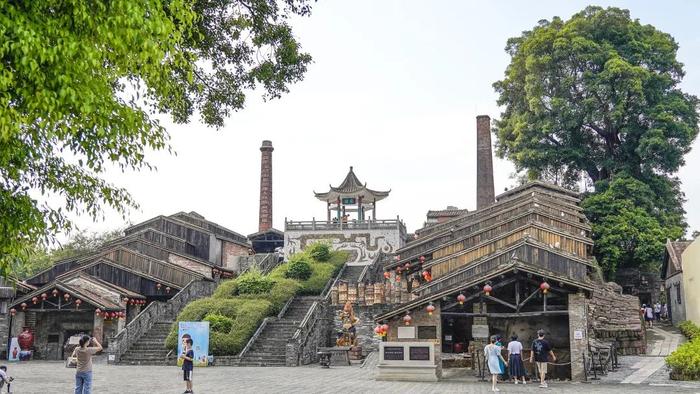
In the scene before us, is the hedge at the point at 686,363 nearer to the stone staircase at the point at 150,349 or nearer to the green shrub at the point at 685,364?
the green shrub at the point at 685,364

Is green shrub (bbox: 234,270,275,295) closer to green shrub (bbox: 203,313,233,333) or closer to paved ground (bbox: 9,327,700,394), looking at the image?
green shrub (bbox: 203,313,233,333)

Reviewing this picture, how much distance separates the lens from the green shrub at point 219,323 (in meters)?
27.2

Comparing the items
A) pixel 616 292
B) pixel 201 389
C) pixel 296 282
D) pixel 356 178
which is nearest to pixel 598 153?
pixel 616 292

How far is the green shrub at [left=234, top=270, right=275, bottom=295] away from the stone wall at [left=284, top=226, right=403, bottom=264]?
484 inches

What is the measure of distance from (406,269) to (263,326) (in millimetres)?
6921

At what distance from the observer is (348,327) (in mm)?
27953

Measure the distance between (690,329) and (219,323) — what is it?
20551mm

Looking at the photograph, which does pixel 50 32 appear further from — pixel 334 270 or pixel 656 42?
pixel 656 42

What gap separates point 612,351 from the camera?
2036 centimetres

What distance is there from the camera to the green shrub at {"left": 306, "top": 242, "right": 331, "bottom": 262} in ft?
135

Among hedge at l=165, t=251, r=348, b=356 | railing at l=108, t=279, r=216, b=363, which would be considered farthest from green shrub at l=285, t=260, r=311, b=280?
railing at l=108, t=279, r=216, b=363

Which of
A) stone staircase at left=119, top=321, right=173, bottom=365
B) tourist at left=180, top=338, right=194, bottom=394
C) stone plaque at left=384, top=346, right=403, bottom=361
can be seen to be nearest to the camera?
tourist at left=180, top=338, right=194, bottom=394

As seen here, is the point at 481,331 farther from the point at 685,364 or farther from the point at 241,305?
the point at 241,305

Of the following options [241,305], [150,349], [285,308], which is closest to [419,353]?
[241,305]
